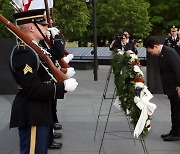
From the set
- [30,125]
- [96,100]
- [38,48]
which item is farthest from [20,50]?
[96,100]

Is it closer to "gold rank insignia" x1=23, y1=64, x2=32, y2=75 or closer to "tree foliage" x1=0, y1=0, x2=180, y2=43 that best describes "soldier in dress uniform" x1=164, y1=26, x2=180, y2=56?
"gold rank insignia" x1=23, y1=64, x2=32, y2=75

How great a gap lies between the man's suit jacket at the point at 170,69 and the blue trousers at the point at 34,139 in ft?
11.1

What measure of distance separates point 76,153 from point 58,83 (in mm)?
2760

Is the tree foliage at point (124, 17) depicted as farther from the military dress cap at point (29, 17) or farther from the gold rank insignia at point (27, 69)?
the gold rank insignia at point (27, 69)

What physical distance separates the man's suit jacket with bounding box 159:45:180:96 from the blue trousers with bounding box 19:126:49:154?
11.1ft

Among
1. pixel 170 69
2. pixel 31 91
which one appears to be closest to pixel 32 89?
pixel 31 91

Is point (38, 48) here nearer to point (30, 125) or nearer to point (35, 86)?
point (35, 86)

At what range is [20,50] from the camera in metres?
3.77

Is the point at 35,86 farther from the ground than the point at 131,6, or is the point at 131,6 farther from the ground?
the point at 35,86

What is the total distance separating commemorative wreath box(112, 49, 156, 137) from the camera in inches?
214

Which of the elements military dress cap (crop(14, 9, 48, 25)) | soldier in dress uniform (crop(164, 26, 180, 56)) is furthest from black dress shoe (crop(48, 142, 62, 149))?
soldier in dress uniform (crop(164, 26, 180, 56))

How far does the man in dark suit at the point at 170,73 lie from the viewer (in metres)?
6.75

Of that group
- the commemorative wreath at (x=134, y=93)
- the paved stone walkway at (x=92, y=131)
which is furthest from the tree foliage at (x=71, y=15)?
the commemorative wreath at (x=134, y=93)

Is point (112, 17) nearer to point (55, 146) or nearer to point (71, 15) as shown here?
point (71, 15)
